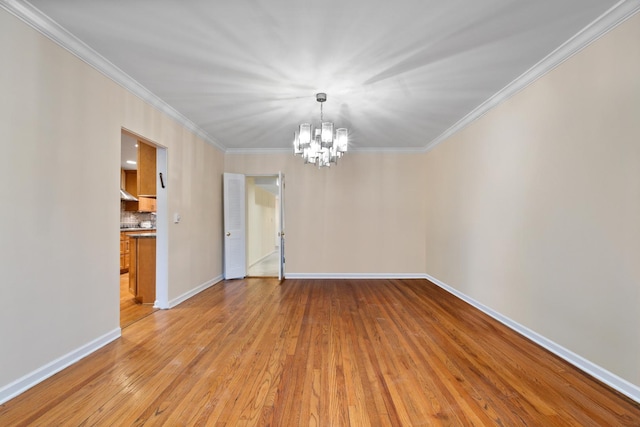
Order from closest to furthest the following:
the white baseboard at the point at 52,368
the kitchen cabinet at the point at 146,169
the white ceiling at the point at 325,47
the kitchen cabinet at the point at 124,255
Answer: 1. the white baseboard at the point at 52,368
2. the white ceiling at the point at 325,47
3. the kitchen cabinet at the point at 146,169
4. the kitchen cabinet at the point at 124,255

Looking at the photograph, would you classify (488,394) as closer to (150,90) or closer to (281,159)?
(150,90)

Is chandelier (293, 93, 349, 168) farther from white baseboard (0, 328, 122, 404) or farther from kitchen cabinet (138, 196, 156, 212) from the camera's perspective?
kitchen cabinet (138, 196, 156, 212)

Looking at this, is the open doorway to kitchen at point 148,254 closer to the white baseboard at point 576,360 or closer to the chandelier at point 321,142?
the chandelier at point 321,142

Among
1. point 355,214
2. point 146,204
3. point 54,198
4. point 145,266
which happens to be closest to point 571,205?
point 355,214

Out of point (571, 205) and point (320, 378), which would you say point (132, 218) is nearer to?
point (320, 378)

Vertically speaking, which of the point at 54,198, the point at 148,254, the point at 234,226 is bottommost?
the point at 148,254

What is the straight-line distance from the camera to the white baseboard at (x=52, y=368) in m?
1.85

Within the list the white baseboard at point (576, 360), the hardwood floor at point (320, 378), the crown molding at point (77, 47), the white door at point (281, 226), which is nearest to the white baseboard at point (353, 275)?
the white door at point (281, 226)

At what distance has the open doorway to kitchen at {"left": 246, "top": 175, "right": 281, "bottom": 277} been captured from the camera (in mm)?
6291

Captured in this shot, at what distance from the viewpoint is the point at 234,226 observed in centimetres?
540

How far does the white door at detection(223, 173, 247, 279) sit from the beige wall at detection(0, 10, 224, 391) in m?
2.24

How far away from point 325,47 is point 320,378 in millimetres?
2603

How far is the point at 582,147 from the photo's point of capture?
2.28m

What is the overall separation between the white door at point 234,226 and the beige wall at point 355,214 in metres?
0.49
